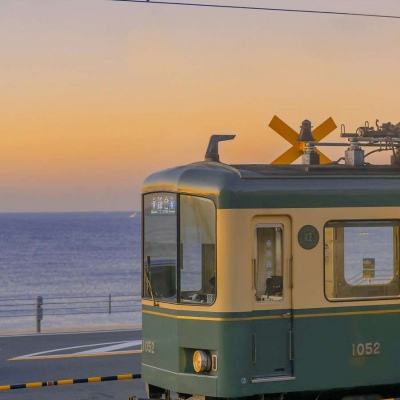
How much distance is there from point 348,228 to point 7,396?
22.7 ft

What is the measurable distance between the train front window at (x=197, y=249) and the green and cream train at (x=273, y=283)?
0.01m

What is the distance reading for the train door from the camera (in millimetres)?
14148

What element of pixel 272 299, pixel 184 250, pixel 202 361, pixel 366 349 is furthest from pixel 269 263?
pixel 366 349

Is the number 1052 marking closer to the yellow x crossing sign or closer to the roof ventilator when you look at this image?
the roof ventilator

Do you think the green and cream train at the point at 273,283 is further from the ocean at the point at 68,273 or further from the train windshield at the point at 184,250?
the ocean at the point at 68,273

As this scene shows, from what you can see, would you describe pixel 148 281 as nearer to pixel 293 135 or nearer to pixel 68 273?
pixel 293 135

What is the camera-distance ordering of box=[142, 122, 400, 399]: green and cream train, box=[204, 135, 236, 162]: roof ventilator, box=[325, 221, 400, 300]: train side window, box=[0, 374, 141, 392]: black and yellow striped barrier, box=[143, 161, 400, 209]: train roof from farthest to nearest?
box=[0, 374, 141, 392]: black and yellow striped barrier < box=[204, 135, 236, 162]: roof ventilator < box=[325, 221, 400, 300]: train side window < box=[143, 161, 400, 209]: train roof < box=[142, 122, 400, 399]: green and cream train

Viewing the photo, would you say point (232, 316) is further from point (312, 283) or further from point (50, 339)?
point (50, 339)

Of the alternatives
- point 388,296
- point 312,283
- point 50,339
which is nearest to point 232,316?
point 312,283

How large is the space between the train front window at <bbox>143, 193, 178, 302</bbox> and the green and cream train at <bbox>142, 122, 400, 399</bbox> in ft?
0.07

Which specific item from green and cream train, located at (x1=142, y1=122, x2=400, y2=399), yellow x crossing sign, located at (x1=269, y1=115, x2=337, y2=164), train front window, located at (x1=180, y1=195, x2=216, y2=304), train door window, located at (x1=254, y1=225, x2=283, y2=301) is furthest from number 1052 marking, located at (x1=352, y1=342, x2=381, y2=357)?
yellow x crossing sign, located at (x1=269, y1=115, x2=337, y2=164)

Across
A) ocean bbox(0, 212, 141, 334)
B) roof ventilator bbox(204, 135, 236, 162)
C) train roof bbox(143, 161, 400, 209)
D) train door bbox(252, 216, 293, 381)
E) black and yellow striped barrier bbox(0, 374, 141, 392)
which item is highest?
roof ventilator bbox(204, 135, 236, 162)

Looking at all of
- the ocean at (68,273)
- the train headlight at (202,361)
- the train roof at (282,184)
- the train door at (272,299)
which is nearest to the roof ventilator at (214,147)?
the train roof at (282,184)

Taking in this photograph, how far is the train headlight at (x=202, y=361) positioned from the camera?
1416 centimetres
